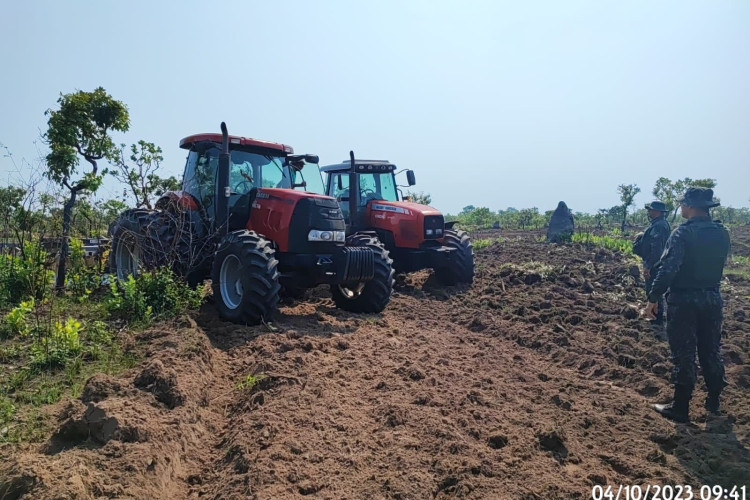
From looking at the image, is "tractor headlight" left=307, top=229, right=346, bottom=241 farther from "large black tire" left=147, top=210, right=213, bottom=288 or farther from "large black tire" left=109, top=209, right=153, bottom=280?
"large black tire" left=109, top=209, right=153, bottom=280

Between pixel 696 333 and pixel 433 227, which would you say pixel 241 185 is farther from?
pixel 696 333

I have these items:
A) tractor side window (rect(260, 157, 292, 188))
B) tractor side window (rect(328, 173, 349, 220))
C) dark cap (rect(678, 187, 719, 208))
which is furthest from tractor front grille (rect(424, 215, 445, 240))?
dark cap (rect(678, 187, 719, 208))

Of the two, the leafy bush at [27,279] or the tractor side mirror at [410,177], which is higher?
the tractor side mirror at [410,177]

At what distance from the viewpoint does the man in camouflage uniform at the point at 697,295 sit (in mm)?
4457

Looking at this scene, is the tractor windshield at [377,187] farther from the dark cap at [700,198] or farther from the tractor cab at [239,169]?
the dark cap at [700,198]

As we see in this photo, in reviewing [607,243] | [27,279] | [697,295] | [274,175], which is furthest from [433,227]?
[607,243]

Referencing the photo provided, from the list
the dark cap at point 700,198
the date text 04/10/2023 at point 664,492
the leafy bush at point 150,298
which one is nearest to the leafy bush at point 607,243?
the dark cap at point 700,198

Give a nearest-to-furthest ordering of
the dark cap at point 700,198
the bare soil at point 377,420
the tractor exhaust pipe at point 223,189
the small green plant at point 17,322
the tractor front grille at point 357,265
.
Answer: the bare soil at point 377,420, the dark cap at point 700,198, the small green plant at point 17,322, the tractor exhaust pipe at point 223,189, the tractor front grille at point 357,265

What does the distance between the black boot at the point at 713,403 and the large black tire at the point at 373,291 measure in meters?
3.95

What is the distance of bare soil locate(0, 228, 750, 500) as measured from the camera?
2975 mm

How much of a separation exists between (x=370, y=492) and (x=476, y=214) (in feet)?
110

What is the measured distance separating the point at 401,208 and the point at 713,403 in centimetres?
603

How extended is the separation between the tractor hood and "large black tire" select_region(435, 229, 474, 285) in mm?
612

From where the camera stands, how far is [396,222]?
9516 mm
